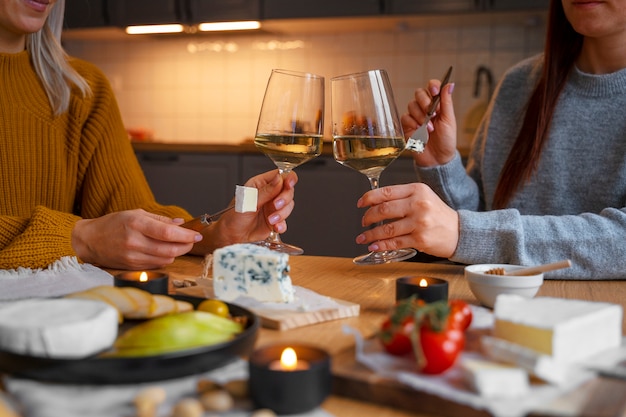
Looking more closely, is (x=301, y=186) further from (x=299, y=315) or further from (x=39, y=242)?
Result: (x=299, y=315)

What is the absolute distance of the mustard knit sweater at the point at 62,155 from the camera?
→ 5.44 ft

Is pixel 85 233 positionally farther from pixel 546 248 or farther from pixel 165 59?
pixel 165 59

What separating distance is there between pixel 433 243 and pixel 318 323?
1.34ft

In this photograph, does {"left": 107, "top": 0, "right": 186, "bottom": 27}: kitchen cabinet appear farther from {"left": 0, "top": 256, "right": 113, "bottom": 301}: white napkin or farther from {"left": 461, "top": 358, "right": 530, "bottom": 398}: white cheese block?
{"left": 461, "top": 358, "right": 530, "bottom": 398}: white cheese block

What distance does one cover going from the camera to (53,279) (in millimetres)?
1131

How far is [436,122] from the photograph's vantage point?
66.1 inches

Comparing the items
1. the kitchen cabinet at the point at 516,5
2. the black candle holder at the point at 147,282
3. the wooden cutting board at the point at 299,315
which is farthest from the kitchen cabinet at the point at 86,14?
the wooden cutting board at the point at 299,315

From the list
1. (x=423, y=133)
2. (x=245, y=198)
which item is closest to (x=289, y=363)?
(x=245, y=198)

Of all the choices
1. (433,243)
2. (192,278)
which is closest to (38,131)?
(192,278)

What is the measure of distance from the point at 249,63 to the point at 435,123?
279 centimetres

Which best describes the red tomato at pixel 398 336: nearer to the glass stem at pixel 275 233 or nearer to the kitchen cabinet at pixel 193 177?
the glass stem at pixel 275 233

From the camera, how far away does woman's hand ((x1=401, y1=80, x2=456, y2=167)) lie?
1.54 m

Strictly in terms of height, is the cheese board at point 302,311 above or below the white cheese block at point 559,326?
below

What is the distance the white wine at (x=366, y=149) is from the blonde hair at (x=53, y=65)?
81 cm
